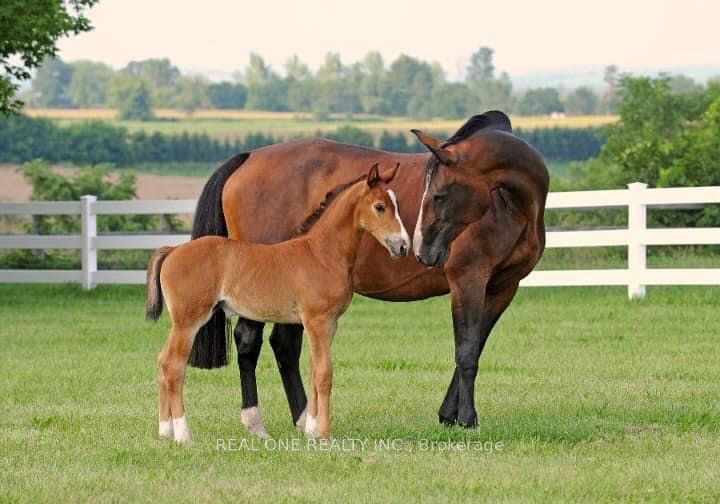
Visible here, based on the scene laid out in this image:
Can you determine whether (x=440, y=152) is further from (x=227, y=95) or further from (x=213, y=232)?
(x=227, y=95)

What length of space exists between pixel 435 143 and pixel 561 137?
2113 inches

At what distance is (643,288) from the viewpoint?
1706 centimetres

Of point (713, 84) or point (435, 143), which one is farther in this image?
point (713, 84)

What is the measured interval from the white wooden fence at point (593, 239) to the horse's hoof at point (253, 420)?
8.93 metres

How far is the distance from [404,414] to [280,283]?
6.07ft

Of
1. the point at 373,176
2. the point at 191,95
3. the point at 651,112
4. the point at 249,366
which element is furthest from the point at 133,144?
the point at 373,176

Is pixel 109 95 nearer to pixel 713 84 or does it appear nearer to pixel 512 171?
pixel 713 84

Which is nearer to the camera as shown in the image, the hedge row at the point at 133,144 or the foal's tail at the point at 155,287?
the foal's tail at the point at 155,287

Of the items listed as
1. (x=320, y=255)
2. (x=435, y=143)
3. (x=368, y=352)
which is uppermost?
(x=435, y=143)

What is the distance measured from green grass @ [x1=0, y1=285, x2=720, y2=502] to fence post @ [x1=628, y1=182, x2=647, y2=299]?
541 millimetres

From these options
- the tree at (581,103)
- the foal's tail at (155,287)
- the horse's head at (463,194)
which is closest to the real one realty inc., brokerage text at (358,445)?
the foal's tail at (155,287)

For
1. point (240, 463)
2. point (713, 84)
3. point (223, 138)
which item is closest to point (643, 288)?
point (240, 463)

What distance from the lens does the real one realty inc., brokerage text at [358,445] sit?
7590mm

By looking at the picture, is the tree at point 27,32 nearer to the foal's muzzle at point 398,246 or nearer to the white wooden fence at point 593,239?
the white wooden fence at point 593,239
